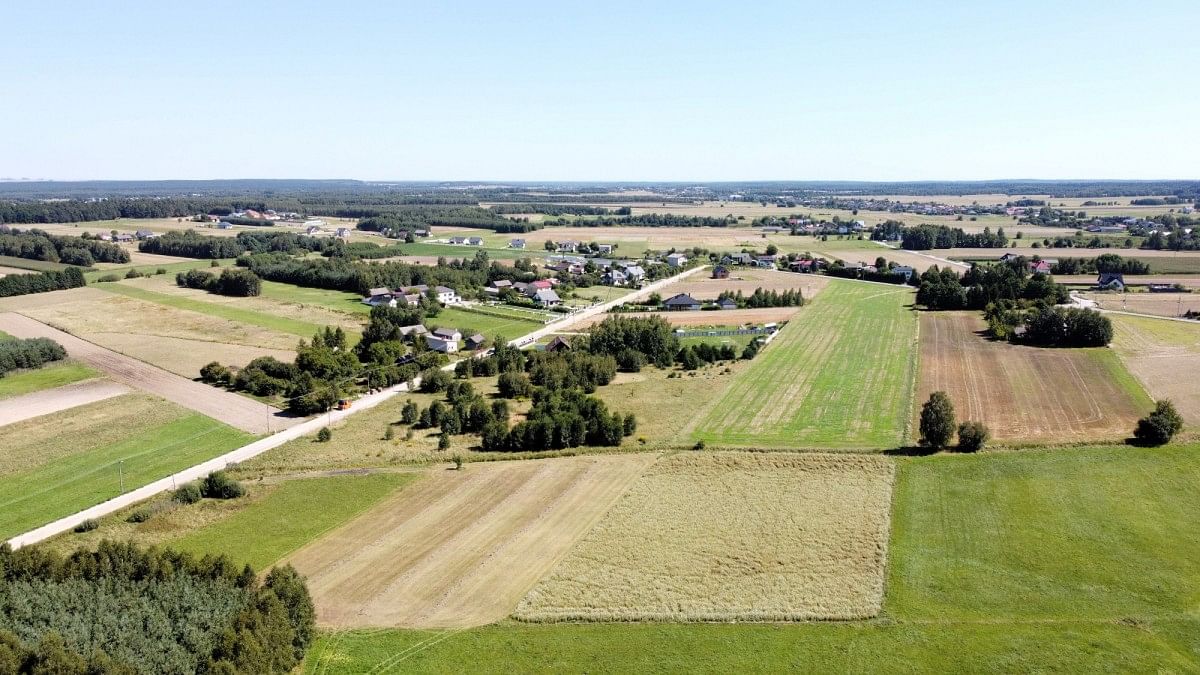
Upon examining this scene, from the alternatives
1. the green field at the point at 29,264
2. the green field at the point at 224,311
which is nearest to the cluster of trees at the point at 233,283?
the green field at the point at 224,311

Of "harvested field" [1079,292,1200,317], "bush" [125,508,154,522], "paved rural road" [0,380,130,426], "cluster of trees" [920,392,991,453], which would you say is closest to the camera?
"bush" [125,508,154,522]

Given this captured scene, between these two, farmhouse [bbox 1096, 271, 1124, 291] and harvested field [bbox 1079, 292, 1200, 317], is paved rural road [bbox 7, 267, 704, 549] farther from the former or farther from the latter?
farmhouse [bbox 1096, 271, 1124, 291]

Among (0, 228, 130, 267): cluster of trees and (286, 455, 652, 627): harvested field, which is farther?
(0, 228, 130, 267): cluster of trees

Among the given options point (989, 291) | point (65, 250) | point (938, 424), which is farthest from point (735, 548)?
point (65, 250)

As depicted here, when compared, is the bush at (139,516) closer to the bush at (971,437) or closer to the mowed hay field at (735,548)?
the mowed hay field at (735,548)

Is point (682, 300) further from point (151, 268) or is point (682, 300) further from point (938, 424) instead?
point (151, 268)

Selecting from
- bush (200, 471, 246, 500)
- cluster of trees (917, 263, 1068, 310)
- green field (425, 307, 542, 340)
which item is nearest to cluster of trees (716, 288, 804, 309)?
cluster of trees (917, 263, 1068, 310)

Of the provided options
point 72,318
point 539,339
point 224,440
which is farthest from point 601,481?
point 72,318
